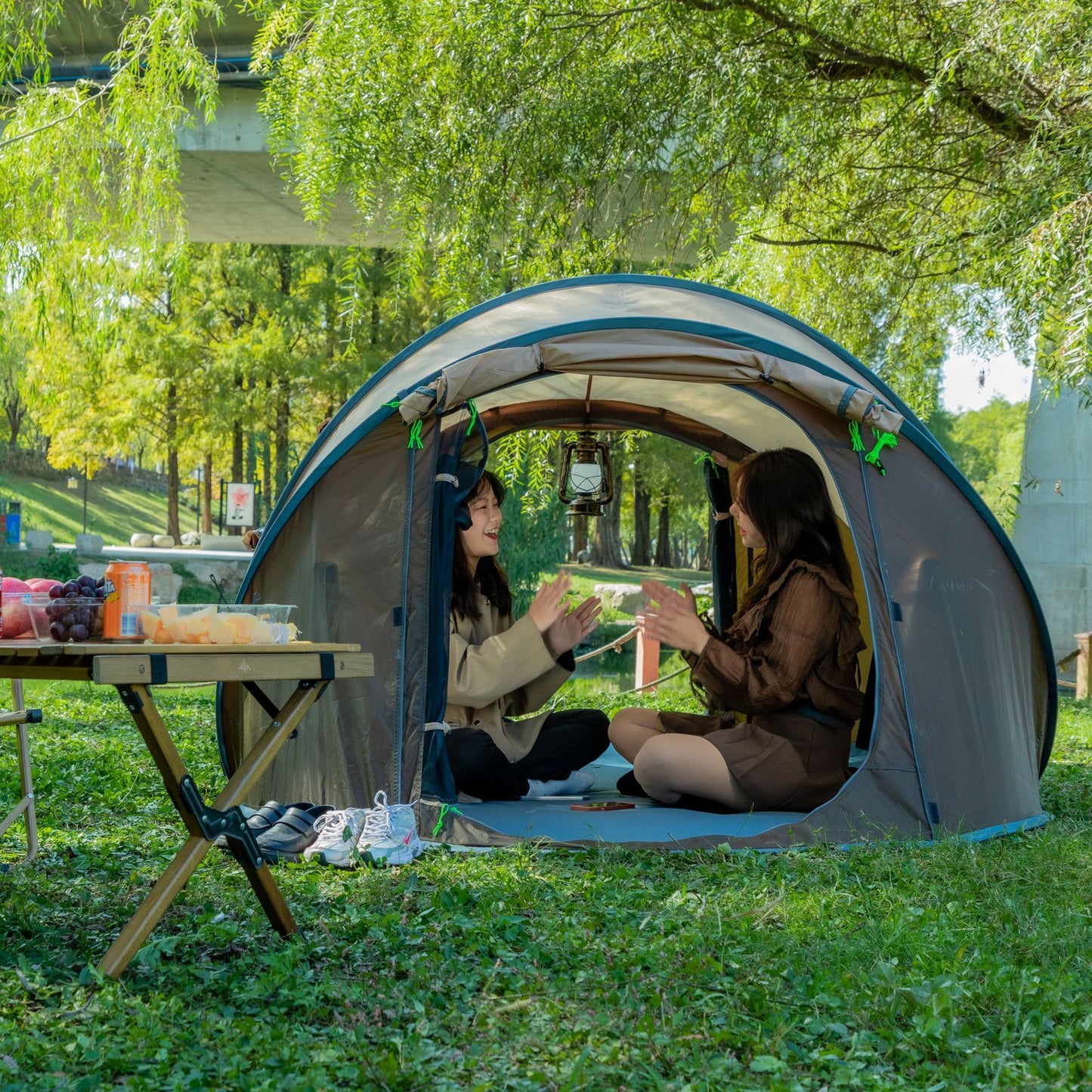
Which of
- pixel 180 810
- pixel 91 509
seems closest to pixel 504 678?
pixel 180 810

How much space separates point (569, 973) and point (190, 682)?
111cm

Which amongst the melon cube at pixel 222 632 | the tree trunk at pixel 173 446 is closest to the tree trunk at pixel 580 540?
the tree trunk at pixel 173 446

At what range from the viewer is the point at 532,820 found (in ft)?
14.4

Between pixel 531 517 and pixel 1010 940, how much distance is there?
36.4 ft

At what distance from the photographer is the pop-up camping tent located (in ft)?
13.8

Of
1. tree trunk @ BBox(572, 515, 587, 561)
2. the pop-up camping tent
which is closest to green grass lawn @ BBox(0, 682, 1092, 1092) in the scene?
the pop-up camping tent

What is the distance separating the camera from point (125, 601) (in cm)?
281

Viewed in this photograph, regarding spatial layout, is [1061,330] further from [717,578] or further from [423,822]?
[423,822]

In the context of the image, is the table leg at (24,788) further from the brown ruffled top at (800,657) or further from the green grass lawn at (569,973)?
the brown ruffled top at (800,657)

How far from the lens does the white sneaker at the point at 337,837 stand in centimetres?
384

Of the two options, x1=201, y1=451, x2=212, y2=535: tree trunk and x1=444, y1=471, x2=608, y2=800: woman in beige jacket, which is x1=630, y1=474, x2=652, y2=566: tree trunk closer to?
x1=201, y1=451, x2=212, y2=535: tree trunk

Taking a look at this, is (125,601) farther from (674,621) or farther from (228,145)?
(228,145)

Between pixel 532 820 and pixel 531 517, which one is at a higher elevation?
pixel 531 517

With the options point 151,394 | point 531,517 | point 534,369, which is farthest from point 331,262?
point 534,369
